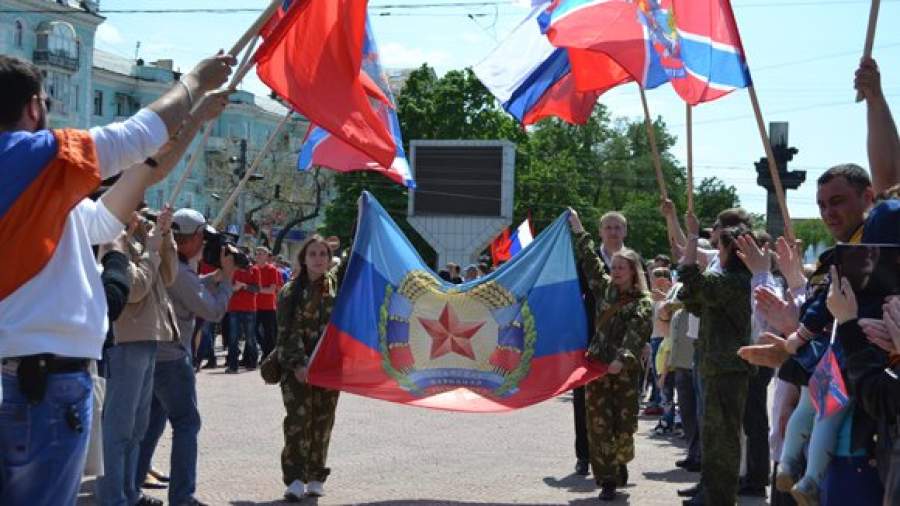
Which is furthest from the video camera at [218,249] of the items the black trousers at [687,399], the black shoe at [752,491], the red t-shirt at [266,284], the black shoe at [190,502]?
the red t-shirt at [266,284]

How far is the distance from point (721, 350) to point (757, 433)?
1.73 m

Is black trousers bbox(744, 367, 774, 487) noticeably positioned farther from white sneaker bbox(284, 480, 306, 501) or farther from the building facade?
the building facade

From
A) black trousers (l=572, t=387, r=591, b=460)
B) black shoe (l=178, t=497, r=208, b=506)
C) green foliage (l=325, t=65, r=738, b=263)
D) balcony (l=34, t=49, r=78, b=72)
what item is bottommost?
black shoe (l=178, t=497, r=208, b=506)

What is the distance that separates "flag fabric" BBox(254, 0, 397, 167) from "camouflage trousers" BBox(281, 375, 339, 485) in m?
2.87

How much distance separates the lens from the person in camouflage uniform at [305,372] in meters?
9.26

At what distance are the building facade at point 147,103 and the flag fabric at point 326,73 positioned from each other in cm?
3716

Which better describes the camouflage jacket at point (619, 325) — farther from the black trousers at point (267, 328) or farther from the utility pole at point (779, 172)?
the black trousers at point (267, 328)

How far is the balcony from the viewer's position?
68.3 meters

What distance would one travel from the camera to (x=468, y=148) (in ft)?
155

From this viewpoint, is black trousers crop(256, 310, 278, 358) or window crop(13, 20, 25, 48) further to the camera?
window crop(13, 20, 25, 48)

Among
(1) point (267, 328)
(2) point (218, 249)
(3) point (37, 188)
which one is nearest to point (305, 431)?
(2) point (218, 249)

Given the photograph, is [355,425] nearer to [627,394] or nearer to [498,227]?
[627,394]

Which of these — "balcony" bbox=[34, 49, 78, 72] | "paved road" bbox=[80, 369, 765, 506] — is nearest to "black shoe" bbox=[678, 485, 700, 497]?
"paved road" bbox=[80, 369, 765, 506]

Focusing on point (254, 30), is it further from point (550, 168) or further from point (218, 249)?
point (550, 168)
